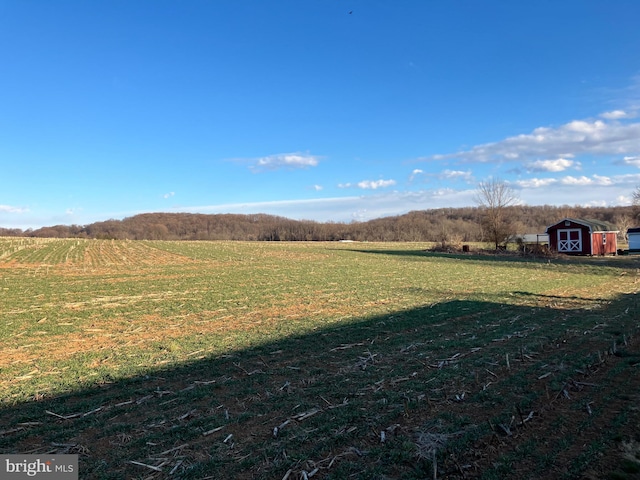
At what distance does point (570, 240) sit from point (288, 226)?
112 m

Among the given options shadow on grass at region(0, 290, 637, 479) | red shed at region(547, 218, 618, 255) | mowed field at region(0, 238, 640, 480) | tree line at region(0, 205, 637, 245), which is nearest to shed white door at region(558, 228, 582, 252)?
red shed at region(547, 218, 618, 255)

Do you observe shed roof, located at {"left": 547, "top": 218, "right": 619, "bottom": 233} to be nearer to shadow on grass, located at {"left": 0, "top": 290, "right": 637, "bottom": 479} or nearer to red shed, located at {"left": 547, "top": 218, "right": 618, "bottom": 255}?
red shed, located at {"left": 547, "top": 218, "right": 618, "bottom": 255}

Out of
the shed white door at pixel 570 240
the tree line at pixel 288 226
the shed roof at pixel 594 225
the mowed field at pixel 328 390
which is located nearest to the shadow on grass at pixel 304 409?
the mowed field at pixel 328 390

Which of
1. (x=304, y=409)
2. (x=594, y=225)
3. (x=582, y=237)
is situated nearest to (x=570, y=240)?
(x=582, y=237)

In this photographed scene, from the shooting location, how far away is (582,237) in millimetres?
40781

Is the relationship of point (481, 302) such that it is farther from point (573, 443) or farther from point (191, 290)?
point (191, 290)

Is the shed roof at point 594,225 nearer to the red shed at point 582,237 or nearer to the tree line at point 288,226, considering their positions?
the red shed at point 582,237

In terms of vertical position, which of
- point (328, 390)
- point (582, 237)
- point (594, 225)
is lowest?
point (328, 390)

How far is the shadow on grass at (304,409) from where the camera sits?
13.8ft

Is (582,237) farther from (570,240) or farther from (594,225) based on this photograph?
(594,225)

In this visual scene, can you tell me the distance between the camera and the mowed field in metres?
4.21

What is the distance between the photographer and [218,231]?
482 ft

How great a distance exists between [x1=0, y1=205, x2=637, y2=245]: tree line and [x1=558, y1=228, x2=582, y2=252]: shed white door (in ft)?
199

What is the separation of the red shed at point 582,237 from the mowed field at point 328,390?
31229 millimetres
